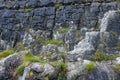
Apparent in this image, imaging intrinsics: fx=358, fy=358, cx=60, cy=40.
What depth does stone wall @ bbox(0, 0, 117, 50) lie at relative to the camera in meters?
26.8

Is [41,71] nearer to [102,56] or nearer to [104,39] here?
[102,56]

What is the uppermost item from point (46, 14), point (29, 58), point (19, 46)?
point (46, 14)

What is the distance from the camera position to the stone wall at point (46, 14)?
26.8 metres

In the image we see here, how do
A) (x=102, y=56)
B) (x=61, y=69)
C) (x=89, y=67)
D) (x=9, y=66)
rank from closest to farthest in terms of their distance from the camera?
(x=89, y=67) → (x=61, y=69) → (x=9, y=66) → (x=102, y=56)

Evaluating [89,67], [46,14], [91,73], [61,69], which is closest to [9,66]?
[61,69]

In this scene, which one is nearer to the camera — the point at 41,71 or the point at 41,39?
the point at 41,71

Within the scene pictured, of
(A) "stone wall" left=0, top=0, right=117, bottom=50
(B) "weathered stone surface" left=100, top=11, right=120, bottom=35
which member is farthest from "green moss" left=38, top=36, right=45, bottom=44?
(B) "weathered stone surface" left=100, top=11, right=120, bottom=35

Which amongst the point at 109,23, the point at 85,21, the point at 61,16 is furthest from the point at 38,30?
the point at 109,23

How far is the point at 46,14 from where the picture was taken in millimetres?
28281

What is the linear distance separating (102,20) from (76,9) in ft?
8.63

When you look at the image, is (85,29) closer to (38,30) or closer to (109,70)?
(38,30)

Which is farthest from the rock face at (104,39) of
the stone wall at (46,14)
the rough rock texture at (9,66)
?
the rough rock texture at (9,66)

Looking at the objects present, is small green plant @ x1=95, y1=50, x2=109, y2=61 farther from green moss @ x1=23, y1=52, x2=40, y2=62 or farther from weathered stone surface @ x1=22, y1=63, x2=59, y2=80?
green moss @ x1=23, y1=52, x2=40, y2=62

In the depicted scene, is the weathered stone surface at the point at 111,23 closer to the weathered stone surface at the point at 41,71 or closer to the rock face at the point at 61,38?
the rock face at the point at 61,38
